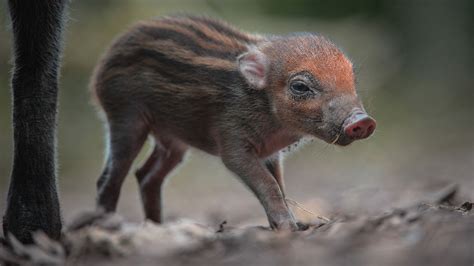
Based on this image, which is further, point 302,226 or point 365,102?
point 365,102

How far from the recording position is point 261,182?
4.36 metres

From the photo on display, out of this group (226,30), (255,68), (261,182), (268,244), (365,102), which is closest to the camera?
(268,244)

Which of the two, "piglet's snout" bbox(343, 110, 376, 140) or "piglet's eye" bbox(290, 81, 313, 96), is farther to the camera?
"piglet's eye" bbox(290, 81, 313, 96)

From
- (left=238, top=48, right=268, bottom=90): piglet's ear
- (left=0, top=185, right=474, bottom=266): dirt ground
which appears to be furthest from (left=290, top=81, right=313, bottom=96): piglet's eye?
(left=0, top=185, right=474, bottom=266): dirt ground

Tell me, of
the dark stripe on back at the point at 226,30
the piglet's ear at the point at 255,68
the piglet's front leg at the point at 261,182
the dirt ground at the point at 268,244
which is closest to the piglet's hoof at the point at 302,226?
the piglet's front leg at the point at 261,182

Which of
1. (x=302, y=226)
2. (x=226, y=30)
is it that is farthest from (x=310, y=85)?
(x=226, y=30)

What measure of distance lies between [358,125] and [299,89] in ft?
1.81

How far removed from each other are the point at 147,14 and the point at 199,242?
8386mm

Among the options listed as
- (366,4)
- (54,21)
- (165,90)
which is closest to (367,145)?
(366,4)

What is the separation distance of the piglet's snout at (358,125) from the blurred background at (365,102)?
1.77 metres

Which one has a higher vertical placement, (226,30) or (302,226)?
(226,30)

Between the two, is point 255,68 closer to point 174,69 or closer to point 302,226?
point 174,69

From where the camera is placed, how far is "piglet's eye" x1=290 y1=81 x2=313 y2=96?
4.43 meters

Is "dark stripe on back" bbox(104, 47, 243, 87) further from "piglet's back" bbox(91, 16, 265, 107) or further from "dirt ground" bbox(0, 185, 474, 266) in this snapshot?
"dirt ground" bbox(0, 185, 474, 266)
